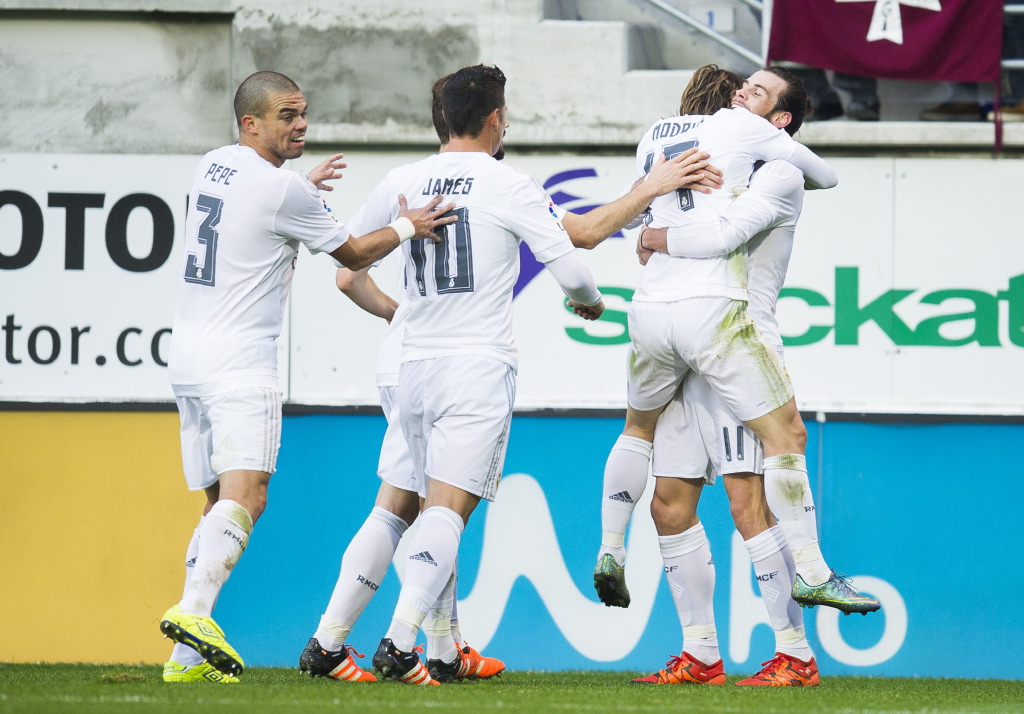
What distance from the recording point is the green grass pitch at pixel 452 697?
399 cm

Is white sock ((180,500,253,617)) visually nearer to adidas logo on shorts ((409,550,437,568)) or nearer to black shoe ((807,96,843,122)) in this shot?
adidas logo on shorts ((409,550,437,568))

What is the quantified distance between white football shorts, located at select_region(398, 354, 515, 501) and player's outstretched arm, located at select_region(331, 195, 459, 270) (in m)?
0.41

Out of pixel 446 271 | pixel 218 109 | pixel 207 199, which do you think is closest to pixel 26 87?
pixel 218 109

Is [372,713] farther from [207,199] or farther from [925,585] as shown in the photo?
[925,585]

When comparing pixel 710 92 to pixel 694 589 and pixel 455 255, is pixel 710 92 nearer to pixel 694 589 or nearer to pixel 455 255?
pixel 455 255

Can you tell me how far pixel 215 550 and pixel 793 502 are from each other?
201 cm

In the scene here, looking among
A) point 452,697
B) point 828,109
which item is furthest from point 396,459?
point 828,109

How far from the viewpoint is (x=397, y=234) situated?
4789 mm

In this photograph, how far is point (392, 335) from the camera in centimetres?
A: 541

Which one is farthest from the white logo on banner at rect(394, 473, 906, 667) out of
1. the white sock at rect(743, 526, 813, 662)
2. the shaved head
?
the shaved head

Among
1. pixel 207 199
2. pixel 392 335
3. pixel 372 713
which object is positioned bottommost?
pixel 372 713

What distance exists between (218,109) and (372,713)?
4.60 metres

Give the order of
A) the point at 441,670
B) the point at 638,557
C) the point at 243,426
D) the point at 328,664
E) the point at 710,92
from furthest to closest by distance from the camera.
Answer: the point at 638,557
the point at 710,92
the point at 441,670
the point at 328,664
the point at 243,426

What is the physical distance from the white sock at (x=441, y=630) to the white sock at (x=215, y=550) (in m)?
0.81
